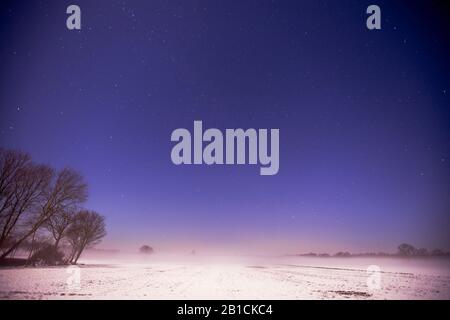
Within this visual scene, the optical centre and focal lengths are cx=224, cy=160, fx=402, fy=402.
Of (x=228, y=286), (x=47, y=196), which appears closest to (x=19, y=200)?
(x=47, y=196)

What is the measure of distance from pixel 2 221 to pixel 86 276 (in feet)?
11.0

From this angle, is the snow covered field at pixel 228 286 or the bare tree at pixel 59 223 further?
the bare tree at pixel 59 223

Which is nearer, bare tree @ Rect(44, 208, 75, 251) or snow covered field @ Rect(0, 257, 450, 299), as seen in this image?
snow covered field @ Rect(0, 257, 450, 299)

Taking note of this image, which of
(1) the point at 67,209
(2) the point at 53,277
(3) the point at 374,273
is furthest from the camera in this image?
(1) the point at 67,209

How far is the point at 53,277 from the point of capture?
10.1 metres

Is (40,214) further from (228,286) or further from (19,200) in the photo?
(228,286)

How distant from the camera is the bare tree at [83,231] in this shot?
11.8 m

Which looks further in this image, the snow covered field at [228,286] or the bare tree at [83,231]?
the bare tree at [83,231]

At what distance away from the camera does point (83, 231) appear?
13.7 meters

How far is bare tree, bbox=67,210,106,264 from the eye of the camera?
466 inches
